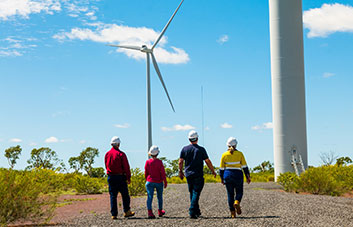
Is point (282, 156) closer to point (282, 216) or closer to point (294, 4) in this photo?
point (294, 4)

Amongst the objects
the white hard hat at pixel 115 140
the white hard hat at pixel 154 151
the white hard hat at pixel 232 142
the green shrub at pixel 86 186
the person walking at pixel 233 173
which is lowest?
the green shrub at pixel 86 186

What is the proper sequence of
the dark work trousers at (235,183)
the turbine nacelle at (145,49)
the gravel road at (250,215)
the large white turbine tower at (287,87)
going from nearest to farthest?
1. the gravel road at (250,215)
2. the dark work trousers at (235,183)
3. the turbine nacelle at (145,49)
4. the large white turbine tower at (287,87)

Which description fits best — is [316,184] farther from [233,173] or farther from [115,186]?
[115,186]

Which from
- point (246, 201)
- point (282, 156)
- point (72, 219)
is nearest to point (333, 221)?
point (246, 201)

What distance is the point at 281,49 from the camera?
2741cm


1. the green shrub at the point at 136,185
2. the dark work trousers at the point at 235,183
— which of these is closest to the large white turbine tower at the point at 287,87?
the green shrub at the point at 136,185

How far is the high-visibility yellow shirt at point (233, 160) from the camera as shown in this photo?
10953 millimetres

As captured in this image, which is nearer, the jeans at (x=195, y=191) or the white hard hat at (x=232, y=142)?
the jeans at (x=195, y=191)

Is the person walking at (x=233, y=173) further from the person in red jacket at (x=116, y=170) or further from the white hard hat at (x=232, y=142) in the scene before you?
the person in red jacket at (x=116, y=170)

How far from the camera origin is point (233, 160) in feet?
36.0

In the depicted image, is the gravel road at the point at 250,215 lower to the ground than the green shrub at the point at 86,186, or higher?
lower

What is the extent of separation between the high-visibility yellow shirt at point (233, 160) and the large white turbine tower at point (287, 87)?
16.7 meters

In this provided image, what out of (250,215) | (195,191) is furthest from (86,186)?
(250,215)

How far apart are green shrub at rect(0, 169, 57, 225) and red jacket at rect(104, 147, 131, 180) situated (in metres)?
1.70
